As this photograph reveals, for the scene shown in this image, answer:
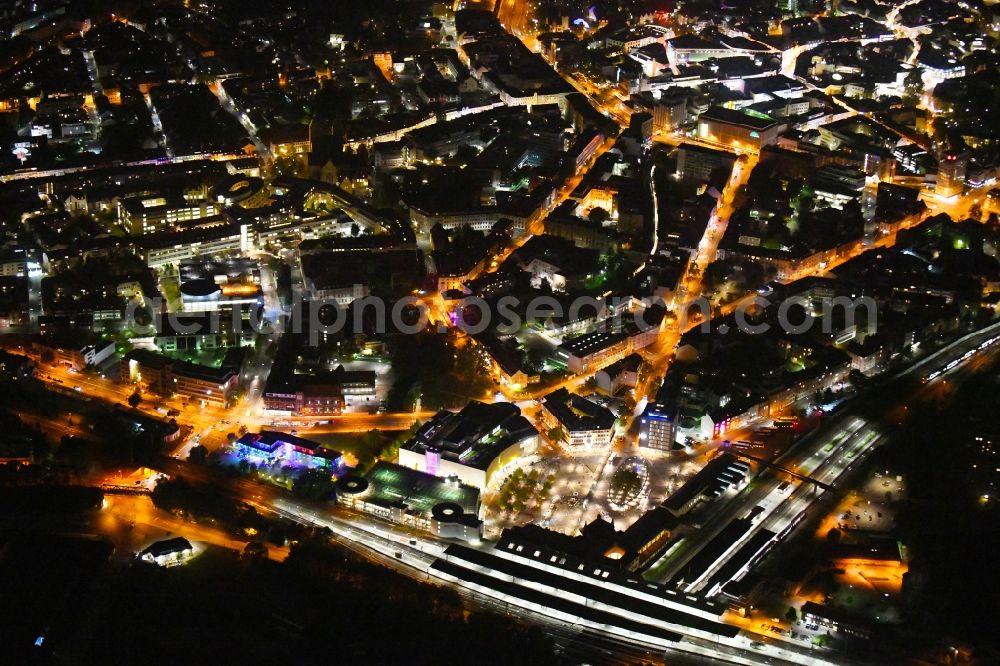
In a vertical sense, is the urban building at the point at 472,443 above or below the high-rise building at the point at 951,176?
below

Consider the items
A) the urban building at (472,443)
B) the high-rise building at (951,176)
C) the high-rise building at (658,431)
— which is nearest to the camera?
the urban building at (472,443)

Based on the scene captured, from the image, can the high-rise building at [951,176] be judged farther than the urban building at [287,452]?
Yes

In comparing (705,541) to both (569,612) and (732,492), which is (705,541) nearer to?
(732,492)

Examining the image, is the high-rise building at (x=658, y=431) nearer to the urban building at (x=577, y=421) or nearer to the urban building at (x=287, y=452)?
the urban building at (x=577, y=421)

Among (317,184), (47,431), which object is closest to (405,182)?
(317,184)

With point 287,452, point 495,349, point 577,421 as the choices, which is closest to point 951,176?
point 495,349

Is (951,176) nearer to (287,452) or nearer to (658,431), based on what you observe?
(658,431)

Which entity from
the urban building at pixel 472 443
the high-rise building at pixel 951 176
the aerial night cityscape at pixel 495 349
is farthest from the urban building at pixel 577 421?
the high-rise building at pixel 951 176

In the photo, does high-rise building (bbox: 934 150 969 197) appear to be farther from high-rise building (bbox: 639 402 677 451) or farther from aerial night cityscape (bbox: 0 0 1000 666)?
high-rise building (bbox: 639 402 677 451)
